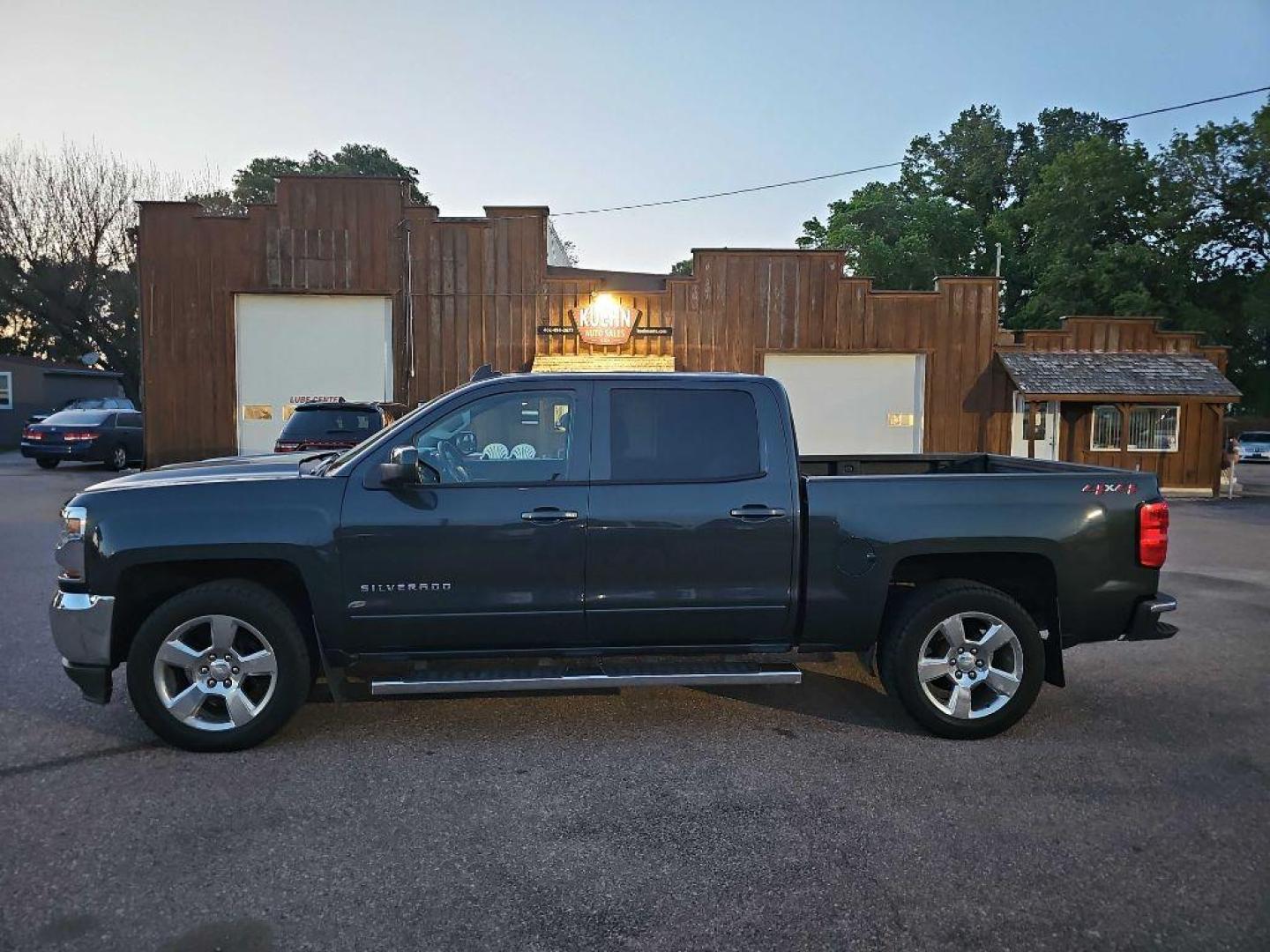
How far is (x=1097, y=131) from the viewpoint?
172 ft

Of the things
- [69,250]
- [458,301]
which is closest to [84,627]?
[458,301]

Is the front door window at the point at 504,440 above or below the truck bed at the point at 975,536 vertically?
above

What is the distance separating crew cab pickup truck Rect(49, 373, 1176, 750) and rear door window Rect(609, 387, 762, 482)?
10 millimetres

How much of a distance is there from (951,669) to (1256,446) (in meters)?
43.1

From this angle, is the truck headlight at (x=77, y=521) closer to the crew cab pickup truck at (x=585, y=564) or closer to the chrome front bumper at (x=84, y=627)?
the crew cab pickup truck at (x=585, y=564)

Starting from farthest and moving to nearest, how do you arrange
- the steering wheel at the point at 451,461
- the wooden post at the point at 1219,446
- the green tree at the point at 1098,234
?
1. the green tree at the point at 1098,234
2. the wooden post at the point at 1219,446
3. the steering wheel at the point at 451,461

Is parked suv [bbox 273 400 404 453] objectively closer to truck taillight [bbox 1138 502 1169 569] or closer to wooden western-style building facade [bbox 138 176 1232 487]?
wooden western-style building facade [bbox 138 176 1232 487]

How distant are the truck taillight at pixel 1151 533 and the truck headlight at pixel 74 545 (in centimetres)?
541


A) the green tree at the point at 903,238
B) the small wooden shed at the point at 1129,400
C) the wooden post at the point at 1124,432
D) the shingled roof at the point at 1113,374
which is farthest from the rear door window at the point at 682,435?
the green tree at the point at 903,238

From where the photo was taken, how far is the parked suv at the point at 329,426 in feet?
38.7

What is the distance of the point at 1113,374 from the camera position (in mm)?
21438

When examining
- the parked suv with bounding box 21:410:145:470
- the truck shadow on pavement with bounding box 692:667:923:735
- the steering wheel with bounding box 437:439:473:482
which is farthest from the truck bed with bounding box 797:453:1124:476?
the parked suv with bounding box 21:410:145:470

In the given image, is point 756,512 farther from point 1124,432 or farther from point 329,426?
point 1124,432

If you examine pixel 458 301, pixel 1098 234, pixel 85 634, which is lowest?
pixel 85 634
